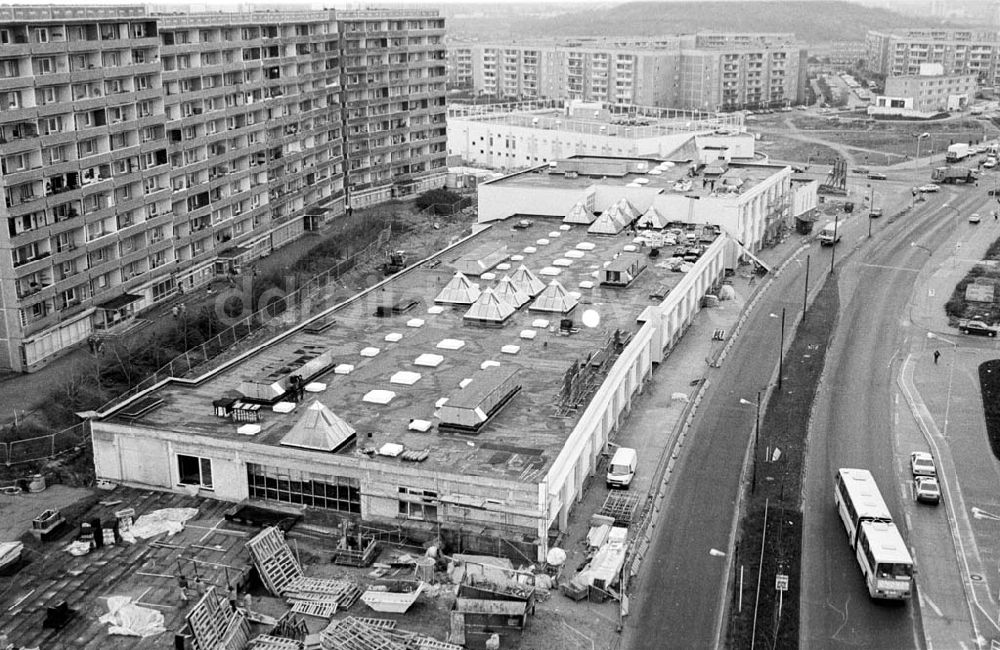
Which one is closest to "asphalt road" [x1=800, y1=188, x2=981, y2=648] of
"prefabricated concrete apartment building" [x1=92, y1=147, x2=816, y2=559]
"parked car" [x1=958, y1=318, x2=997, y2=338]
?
"parked car" [x1=958, y1=318, x2=997, y2=338]

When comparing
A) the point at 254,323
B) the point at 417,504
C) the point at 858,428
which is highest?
the point at 254,323

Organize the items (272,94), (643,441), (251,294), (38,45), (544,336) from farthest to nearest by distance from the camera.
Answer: (272,94)
(251,294)
(38,45)
(544,336)
(643,441)

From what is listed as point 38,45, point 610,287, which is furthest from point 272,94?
point 610,287

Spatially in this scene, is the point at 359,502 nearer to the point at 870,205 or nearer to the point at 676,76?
the point at 870,205

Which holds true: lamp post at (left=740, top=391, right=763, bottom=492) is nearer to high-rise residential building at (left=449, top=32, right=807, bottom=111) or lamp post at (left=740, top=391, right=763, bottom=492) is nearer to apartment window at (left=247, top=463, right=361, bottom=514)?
apartment window at (left=247, top=463, right=361, bottom=514)

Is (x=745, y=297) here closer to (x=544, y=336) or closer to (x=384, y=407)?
(x=544, y=336)

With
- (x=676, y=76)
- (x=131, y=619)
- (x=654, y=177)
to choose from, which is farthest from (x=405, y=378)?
(x=676, y=76)

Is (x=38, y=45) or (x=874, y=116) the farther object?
(x=874, y=116)
